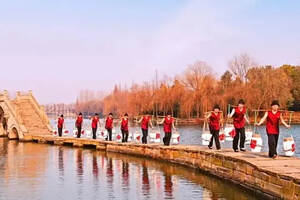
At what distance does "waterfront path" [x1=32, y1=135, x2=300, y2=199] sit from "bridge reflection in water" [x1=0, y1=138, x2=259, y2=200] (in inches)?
12.7

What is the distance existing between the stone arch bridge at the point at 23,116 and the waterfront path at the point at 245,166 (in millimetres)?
16533

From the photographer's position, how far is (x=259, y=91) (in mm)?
56969

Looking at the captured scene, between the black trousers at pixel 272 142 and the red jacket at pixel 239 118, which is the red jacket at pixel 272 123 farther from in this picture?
the red jacket at pixel 239 118

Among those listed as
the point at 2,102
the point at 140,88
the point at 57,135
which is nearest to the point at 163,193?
the point at 57,135

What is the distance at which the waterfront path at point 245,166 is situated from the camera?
9945 millimetres

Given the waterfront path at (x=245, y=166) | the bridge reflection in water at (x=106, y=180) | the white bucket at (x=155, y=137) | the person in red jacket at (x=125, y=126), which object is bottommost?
the bridge reflection in water at (x=106, y=180)

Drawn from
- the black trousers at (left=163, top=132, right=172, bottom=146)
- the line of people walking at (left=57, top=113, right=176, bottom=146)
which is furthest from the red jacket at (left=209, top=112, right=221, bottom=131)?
the black trousers at (left=163, top=132, right=172, bottom=146)

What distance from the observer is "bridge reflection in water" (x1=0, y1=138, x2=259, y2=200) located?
12.4 metres

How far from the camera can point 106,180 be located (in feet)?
48.9

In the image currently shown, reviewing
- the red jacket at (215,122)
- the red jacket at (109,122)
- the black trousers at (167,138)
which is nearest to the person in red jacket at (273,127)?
the red jacket at (215,122)

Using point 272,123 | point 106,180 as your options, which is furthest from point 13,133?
point 272,123

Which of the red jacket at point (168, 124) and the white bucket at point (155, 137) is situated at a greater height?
the red jacket at point (168, 124)

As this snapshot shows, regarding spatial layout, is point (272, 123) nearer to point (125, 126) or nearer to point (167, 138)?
point (167, 138)

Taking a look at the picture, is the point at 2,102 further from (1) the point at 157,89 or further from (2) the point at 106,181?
(1) the point at 157,89
